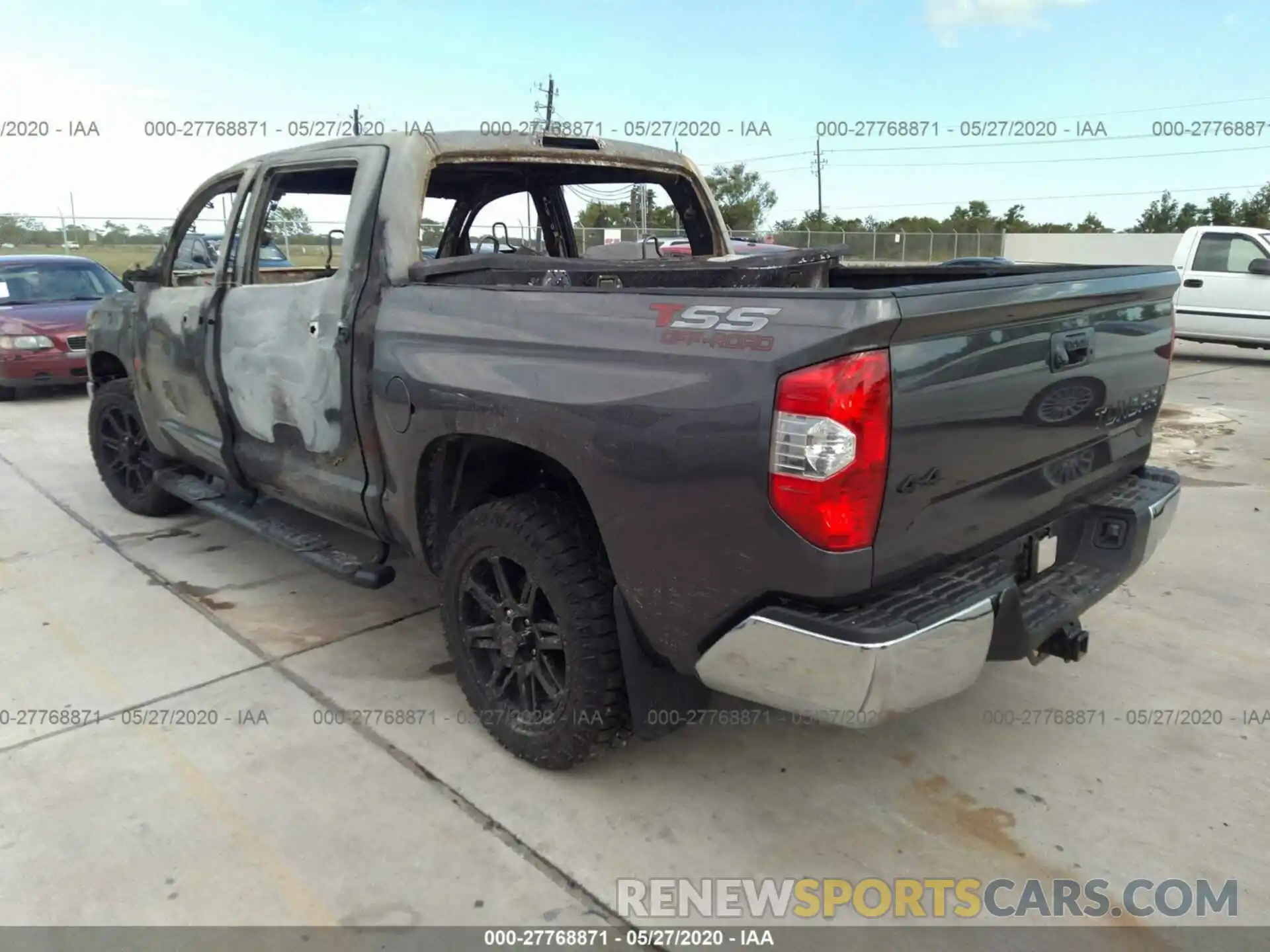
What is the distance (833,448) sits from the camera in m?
2.04

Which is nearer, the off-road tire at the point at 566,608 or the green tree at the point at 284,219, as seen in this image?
the off-road tire at the point at 566,608

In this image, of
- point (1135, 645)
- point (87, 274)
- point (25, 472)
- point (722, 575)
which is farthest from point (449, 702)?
point (87, 274)

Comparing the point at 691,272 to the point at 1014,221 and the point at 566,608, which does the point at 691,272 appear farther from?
the point at 1014,221

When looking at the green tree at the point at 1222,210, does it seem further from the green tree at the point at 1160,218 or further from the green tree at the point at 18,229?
the green tree at the point at 18,229

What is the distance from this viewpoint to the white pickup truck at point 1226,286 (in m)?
11.4

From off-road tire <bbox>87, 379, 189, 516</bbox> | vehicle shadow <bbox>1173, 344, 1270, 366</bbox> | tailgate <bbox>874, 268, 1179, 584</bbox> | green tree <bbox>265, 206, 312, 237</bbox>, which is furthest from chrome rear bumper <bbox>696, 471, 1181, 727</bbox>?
vehicle shadow <bbox>1173, 344, 1270, 366</bbox>

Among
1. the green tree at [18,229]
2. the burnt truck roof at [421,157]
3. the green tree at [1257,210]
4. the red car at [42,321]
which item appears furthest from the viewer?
the green tree at [1257,210]

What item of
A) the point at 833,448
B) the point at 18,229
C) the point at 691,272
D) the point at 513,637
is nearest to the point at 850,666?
the point at 833,448

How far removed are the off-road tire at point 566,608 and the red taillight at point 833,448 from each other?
785 mm

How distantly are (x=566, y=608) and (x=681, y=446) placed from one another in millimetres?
695

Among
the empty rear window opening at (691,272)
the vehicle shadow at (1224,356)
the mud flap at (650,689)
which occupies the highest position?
the empty rear window opening at (691,272)

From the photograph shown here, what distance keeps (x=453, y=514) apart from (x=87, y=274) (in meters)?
9.33

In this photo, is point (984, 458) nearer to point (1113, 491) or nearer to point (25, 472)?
point (1113, 491)

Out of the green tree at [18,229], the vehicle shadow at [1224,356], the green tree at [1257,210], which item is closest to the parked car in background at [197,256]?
the vehicle shadow at [1224,356]
